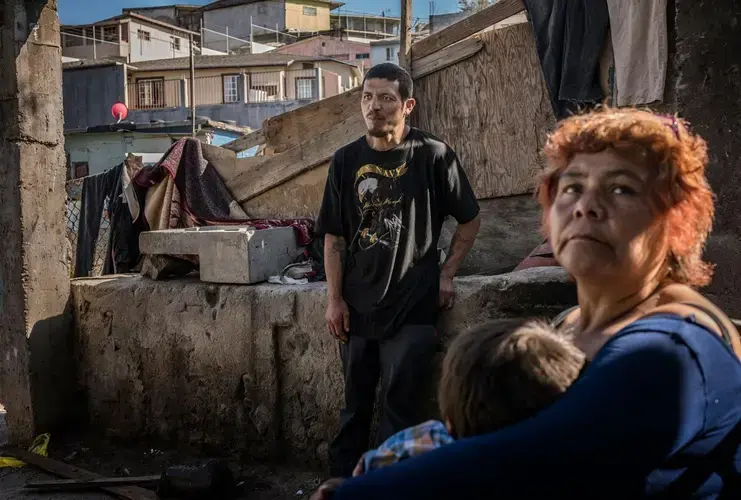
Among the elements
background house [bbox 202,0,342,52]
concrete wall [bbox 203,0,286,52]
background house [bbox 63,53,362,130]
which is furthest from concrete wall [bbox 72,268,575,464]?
concrete wall [bbox 203,0,286,52]

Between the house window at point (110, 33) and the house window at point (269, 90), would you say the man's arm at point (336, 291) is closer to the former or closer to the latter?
the house window at point (269, 90)

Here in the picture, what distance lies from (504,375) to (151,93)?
3672cm

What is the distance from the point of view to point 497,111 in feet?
18.7

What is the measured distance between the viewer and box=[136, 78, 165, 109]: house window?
116ft

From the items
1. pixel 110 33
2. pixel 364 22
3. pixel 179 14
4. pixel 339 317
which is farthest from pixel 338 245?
pixel 364 22

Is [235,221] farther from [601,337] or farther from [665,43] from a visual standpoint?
[601,337]

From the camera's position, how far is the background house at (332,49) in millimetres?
43562

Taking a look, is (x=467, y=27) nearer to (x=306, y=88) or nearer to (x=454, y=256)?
(x=454, y=256)

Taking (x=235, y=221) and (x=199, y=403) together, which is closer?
(x=199, y=403)

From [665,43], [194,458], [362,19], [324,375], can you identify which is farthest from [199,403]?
[362,19]

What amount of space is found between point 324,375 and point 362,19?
55852 mm

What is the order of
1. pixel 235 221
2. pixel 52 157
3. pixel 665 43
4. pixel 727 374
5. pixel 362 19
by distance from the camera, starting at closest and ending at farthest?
pixel 727 374 < pixel 665 43 < pixel 52 157 < pixel 235 221 < pixel 362 19

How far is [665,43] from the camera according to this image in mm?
4176

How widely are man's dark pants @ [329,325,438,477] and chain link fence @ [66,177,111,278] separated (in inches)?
153
